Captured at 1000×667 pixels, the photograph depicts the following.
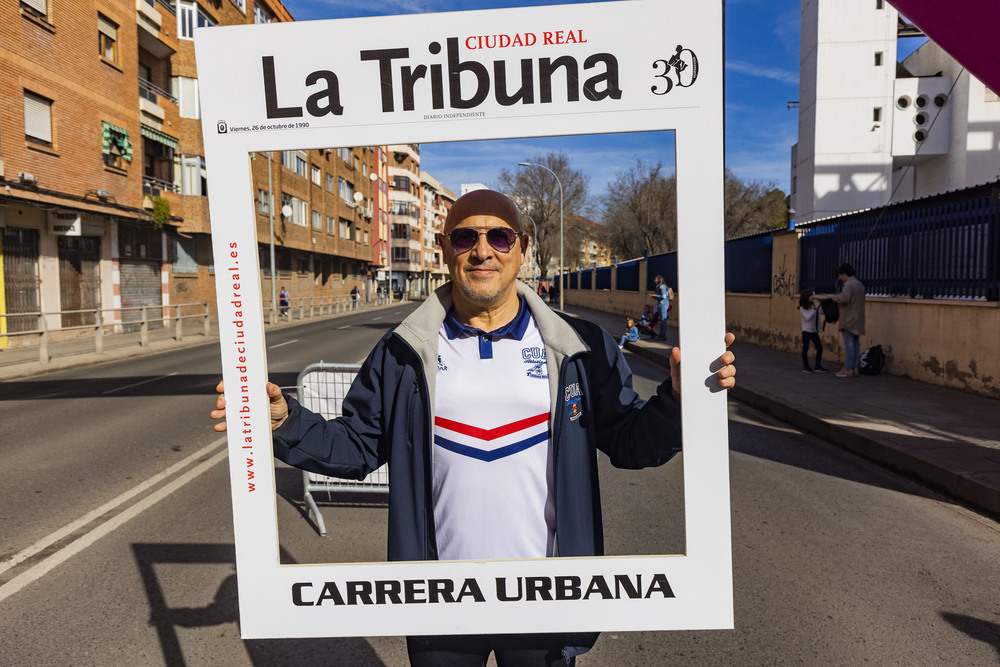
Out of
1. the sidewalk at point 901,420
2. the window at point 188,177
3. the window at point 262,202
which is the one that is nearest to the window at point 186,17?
the window at point 188,177

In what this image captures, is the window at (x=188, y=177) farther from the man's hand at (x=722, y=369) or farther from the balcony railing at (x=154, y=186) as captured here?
the man's hand at (x=722, y=369)

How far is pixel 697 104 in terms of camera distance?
1417 millimetres

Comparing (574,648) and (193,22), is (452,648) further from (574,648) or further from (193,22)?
(193,22)

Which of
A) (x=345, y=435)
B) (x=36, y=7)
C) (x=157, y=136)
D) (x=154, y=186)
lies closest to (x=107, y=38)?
(x=36, y=7)

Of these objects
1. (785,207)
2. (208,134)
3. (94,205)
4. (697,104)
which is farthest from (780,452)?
(785,207)

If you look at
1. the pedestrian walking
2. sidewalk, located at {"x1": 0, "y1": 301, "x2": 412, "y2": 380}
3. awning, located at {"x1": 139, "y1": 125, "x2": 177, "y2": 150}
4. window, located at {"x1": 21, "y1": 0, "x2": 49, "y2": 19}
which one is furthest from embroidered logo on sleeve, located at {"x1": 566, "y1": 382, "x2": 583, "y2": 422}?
awning, located at {"x1": 139, "y1": 125, "x2": 177, "y2": 150}

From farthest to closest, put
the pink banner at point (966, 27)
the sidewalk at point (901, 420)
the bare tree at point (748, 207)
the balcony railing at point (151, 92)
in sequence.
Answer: the bare tree at point (748, 207), the balcony railing at point (151, 92), the sidewalk at point (901, 420), the pink banner at point (966, 27)

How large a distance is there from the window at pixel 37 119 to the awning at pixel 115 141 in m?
2.33

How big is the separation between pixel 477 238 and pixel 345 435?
25.6 inches

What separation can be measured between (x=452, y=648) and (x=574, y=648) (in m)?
0.33

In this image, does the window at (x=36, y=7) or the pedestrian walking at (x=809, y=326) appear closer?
the pedestrian walking at (x=809, y=326)

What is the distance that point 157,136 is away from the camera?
24969mm

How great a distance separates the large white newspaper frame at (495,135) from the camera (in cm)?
142

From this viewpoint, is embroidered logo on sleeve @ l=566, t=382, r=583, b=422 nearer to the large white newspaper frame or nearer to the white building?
the large white newspaper frame
